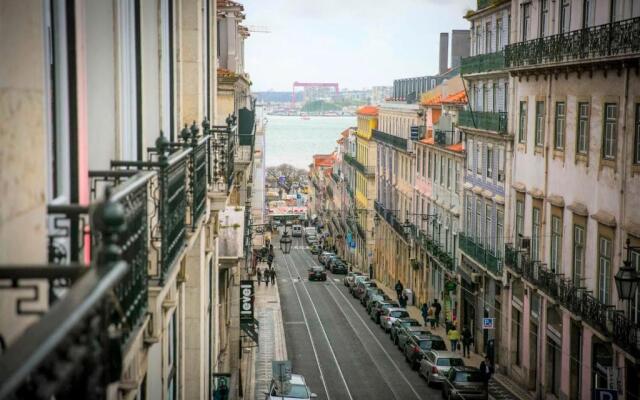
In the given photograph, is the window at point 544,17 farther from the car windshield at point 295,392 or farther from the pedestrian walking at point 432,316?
the pedestrian walking at point 432,316

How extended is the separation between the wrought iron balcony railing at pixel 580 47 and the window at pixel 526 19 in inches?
19.6

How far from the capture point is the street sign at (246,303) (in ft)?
107

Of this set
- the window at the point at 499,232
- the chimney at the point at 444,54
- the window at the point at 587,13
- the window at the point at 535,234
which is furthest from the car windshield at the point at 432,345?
the chimney at the point at 444,54

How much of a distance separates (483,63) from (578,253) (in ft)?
48.7

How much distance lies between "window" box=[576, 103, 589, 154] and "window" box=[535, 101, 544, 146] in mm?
4367

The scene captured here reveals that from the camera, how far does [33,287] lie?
359cm

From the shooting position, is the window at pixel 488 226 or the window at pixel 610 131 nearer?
the window at pixel 610 131

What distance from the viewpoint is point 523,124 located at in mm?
37281

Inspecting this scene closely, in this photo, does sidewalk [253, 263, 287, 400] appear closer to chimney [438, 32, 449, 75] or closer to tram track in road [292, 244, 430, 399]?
tram track in road [292, 244, 430, 399]

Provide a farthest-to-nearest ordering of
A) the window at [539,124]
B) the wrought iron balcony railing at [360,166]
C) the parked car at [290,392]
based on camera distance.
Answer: the wrought iron balcony railing at [360,166]
the window at [539,124]
the parked car at [290,392]

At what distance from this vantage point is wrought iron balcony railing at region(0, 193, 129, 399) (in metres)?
2.39

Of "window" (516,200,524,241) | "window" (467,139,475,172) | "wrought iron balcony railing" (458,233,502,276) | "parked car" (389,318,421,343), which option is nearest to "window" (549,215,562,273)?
"window" (516,200,524,241)

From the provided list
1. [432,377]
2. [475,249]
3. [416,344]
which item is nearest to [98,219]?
[432,377]

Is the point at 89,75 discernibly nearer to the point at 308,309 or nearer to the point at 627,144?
the point at 627,144
